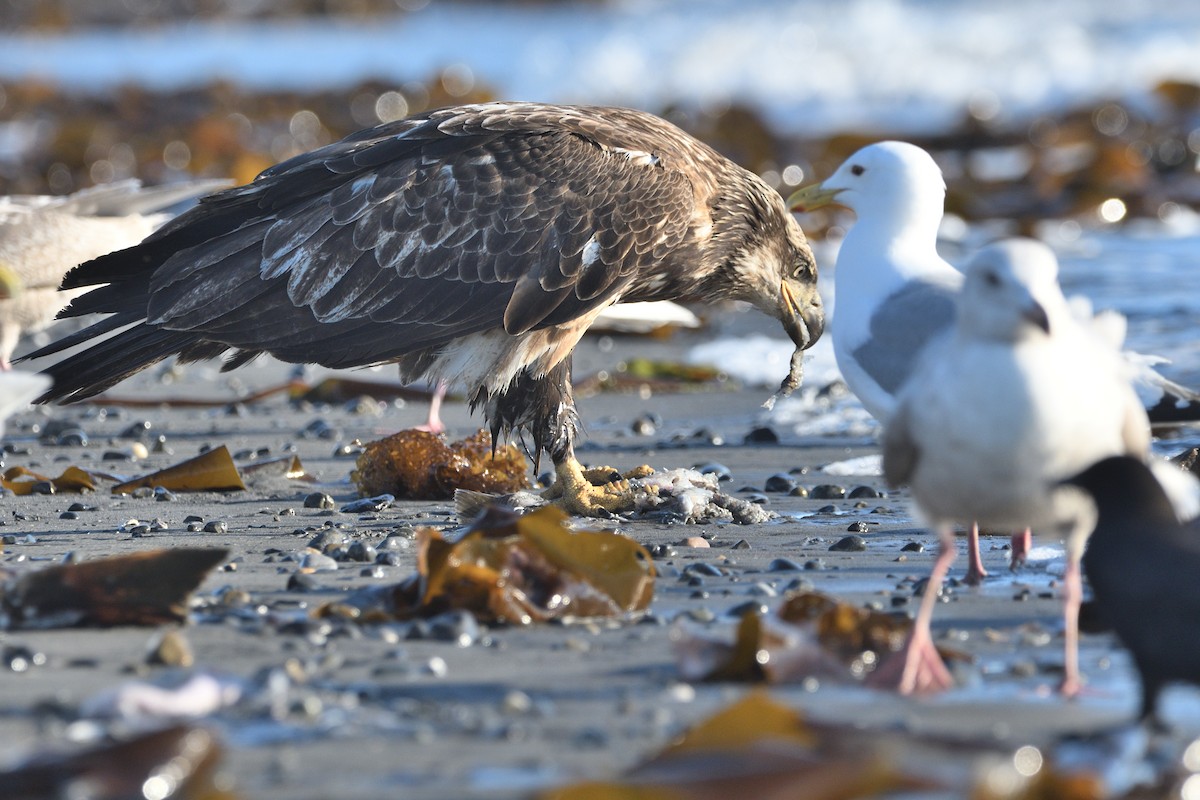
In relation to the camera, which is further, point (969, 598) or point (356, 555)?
point (356, 555)

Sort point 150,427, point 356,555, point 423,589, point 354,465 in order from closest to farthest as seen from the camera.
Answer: point 423,589
point 356,555
point 354,465
point 150,427

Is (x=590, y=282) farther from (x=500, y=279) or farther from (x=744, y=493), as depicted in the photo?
(x=744, y=493)

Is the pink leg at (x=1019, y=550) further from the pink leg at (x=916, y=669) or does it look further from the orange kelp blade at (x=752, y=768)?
the orange kelp blade at (x=752, y=768)

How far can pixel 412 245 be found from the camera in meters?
5.56

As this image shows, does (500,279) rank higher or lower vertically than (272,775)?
higher

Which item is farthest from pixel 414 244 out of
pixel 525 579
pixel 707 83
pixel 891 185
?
pixel 707 83

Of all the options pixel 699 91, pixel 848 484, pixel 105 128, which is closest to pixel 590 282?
pixel 848 484

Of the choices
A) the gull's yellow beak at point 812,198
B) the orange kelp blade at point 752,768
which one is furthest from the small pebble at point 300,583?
the gull's yellow beak at point 812,198

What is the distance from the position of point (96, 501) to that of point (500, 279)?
160 cm

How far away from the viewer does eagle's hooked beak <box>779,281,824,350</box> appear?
238 inches

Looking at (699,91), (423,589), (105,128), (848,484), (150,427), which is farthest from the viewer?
(699,91)

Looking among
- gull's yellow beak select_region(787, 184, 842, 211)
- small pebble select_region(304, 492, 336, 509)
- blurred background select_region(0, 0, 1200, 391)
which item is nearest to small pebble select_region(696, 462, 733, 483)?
gull's yellow beak select_region(787, 184, 842, 211)

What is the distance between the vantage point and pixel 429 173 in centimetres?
557

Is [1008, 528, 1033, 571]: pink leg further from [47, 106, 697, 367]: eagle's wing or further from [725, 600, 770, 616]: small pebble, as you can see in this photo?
[47, 106, 697, 367]: eagle's wing
